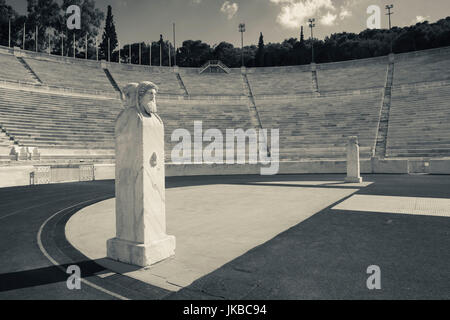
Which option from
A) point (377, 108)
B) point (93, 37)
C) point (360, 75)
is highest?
point (93, 37)

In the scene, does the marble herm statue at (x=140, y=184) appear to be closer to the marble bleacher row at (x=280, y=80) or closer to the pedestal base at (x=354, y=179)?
the pedestal base at (x=354, y=179)

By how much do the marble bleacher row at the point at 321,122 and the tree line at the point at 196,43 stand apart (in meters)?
16.8

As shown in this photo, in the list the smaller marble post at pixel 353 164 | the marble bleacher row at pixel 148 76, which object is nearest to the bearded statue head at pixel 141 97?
the smaller marble post at pixel 353 164

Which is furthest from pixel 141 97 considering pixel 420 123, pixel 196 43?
pixel 196 43

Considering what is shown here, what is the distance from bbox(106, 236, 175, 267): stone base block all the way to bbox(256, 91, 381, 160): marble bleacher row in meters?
22.7

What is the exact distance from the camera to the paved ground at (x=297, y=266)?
3.44m

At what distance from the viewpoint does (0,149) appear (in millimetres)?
19109

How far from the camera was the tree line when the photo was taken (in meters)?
50.1

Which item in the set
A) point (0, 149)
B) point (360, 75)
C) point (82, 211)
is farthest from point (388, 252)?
Answer: point (360, 75)

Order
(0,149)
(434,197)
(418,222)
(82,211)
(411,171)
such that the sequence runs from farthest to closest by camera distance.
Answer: (411,171) → (0,149) → (434,197) → (82,211) → (418,222)

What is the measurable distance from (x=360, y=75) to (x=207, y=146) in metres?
22.4

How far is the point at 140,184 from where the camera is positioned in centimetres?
452

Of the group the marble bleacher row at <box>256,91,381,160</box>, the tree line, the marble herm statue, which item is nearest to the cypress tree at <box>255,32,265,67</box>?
the tree line
